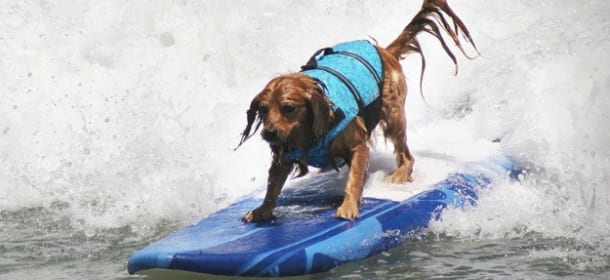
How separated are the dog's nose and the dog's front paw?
1.95ft

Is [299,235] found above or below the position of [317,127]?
below

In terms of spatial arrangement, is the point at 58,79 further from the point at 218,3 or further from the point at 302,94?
the point at 302,94

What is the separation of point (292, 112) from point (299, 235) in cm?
62

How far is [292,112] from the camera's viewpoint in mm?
4703

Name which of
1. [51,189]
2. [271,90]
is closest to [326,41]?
[51,189]

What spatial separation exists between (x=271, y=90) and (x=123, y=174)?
2455 mm

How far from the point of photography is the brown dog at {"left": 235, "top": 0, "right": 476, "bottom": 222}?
4680 millimetres

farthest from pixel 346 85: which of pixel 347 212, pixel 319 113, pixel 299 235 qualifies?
pixel 299 235

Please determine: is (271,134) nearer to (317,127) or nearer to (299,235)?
(317,127)

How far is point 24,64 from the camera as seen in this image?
30.1ft

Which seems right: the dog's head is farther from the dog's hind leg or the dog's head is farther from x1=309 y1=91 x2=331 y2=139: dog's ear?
the dog's hind leg

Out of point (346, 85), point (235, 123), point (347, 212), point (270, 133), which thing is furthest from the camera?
point (235, 123)

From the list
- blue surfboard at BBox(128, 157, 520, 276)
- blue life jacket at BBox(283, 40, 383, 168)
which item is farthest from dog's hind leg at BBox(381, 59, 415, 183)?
blue surfboard at BBox(128, 157, 520, 276)

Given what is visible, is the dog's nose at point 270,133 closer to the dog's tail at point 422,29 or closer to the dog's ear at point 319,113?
the dog's ear at point 319,113
